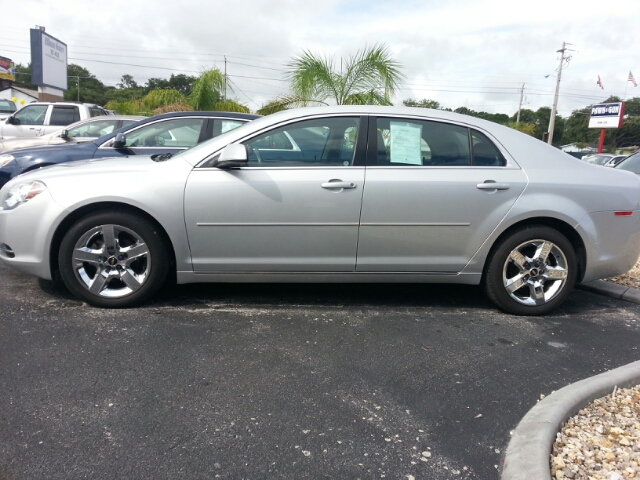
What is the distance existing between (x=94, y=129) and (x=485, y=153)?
7.78 m

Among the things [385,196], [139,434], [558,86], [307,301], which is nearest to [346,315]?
[307,301]

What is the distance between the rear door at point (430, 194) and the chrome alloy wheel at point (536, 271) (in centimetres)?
34

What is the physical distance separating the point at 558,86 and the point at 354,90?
44.1m

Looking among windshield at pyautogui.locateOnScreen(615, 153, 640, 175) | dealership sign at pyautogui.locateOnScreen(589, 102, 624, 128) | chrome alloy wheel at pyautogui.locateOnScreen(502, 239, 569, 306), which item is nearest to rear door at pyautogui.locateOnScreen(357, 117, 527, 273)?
chrome alloy wheel at pyautogui.locateOnScreen(502, 239, 569, 306)

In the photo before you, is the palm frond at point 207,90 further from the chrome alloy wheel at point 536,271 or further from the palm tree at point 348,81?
the chrome alloy wheel at point 536,271

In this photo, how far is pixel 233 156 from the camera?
3717 mm

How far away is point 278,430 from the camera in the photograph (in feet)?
8.24

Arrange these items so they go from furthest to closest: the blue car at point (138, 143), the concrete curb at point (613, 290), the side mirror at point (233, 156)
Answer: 1. the blue car at point (138, 143)
2. the concrete curb at point (613, 290)
3. the side mirror at point (233, 156)

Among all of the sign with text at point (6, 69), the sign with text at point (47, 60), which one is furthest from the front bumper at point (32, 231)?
the sign with text at point (6, 69)

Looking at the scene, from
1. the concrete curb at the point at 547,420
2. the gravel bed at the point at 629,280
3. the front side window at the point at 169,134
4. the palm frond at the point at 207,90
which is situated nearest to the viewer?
the concrete curb at the point at 547,420

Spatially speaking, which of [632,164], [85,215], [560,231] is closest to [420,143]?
[560,231]

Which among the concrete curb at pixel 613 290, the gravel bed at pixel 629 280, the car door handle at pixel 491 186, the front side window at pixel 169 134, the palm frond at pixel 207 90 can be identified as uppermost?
the palm frond at pixel 207 90

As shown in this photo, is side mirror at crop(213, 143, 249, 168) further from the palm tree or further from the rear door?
the palm tree

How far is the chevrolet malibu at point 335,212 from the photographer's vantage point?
3.82 m
